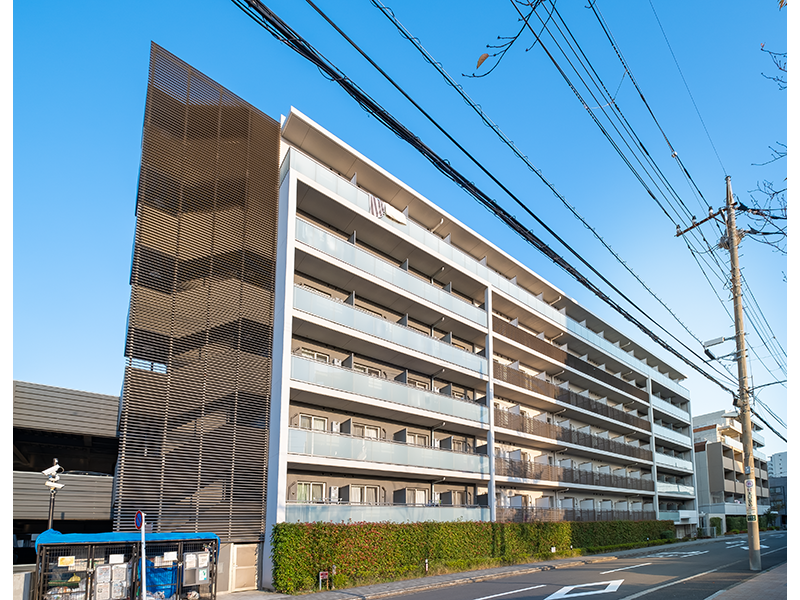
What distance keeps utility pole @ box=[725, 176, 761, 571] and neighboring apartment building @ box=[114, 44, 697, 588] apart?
12.2 m

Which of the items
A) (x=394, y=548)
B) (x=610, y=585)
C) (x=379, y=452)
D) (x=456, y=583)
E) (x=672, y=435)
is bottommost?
(x=456, y=583)

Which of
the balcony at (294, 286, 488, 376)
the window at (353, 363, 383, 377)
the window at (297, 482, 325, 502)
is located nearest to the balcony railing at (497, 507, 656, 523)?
the balcony at (294, 286, 488, 376)

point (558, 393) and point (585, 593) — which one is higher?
point (558, 393)

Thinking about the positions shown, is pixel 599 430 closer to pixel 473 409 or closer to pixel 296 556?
pixel 473 409

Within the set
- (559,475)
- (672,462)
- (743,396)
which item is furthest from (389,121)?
(672,462)

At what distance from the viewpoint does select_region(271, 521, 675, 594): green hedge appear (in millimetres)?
18781

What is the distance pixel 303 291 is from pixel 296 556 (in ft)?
31.1

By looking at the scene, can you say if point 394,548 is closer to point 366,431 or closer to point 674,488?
point 366,431

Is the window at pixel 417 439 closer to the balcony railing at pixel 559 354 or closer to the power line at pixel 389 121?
the balcony railing at pixel 559 354

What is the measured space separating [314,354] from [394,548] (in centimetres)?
837

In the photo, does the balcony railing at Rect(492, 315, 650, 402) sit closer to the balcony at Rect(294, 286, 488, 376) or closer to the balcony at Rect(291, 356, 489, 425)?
the balcony at Rect(294, 286, 488, 376)

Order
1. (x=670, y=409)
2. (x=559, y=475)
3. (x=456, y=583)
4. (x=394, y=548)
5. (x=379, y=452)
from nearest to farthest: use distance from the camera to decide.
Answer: (x=456, y=583) < (x=394, y=548) < (x=379, y=452) < (x=559, y=475) < (x=670, y=409)

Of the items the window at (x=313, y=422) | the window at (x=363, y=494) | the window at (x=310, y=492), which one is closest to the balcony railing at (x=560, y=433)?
the window at (x=363, y=494)

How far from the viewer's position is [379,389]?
24234 millimetres
